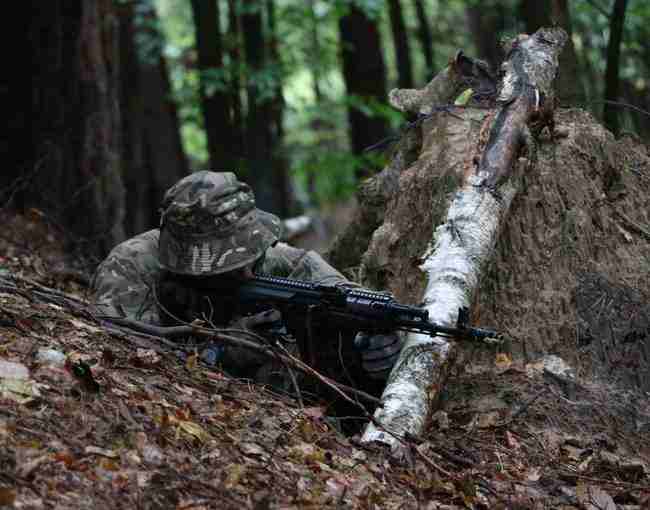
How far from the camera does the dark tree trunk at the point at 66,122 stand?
941 centimetres

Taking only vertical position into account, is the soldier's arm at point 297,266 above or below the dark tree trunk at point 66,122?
below

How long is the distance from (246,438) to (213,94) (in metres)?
11.3

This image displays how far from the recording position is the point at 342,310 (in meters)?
4.93

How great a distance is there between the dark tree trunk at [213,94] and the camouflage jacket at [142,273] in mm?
8438

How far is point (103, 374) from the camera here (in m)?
4.31

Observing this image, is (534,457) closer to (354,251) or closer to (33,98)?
(354,251)

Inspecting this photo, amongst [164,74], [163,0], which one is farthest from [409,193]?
[163,0]

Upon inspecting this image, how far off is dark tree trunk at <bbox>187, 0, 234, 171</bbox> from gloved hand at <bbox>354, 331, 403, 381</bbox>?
9.49 meters

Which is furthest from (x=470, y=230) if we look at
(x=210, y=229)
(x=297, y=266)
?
(x=210, y=229)

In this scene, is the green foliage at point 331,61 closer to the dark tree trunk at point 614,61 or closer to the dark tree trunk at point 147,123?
the dark tree trunk at point 147,123

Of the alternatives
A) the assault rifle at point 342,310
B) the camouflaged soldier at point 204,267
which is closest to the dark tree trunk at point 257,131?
the camouflaged soldier at point 204,267

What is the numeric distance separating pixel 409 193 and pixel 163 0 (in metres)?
23.3

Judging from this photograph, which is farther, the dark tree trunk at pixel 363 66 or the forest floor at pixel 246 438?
the dark tree trunk at pixel 363 66

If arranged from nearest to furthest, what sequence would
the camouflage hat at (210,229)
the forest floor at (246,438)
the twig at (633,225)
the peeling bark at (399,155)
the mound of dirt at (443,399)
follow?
the forest floor at (246,438), the mound of dirt at (443,399), the camouflage hat at (210,229), the twig at (633,225), the peeling bark at (399,155)
